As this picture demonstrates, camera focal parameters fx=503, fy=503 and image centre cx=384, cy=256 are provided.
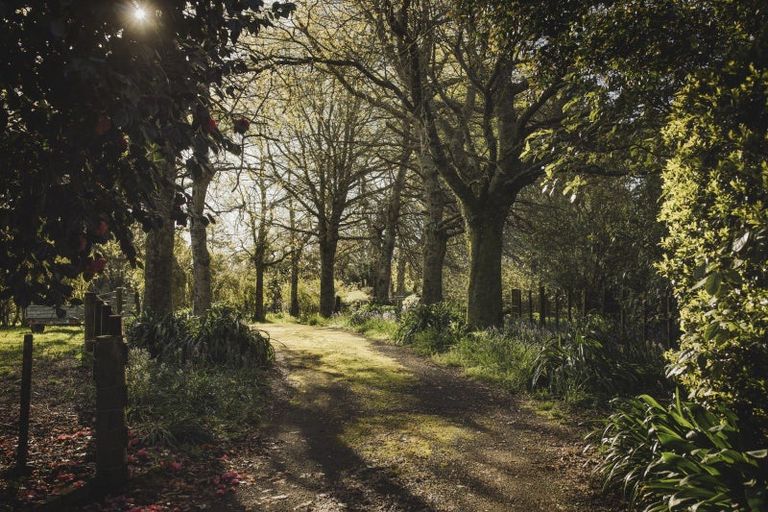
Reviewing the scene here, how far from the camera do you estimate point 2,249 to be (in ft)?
12.1

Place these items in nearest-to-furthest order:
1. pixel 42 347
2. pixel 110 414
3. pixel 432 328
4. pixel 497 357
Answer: pixel 110 414 → pixel 497 357 → pixel 42 347 → pixel 432 328

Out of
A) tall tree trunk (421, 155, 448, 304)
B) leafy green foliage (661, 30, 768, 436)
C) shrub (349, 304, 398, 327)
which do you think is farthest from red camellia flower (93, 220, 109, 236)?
shrub (349, 304, 398, 327)

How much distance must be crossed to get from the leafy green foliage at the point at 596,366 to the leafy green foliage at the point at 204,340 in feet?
15.7

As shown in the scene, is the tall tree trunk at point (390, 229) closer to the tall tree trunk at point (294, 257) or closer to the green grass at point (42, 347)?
the tall tree trunk at point (294, 257)

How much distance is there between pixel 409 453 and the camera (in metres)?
4.89

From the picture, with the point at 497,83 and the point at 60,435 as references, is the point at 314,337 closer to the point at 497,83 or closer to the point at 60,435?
the point at 497,83

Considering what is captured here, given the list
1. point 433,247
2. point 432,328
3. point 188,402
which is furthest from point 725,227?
point 433,247

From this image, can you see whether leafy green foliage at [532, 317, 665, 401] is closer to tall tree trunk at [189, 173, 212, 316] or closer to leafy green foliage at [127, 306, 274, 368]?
leafy green foliage at [127, 306, 274, 368]

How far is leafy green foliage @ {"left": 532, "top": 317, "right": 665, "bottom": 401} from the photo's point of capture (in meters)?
6.31

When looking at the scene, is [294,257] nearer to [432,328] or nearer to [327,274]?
[327,274]

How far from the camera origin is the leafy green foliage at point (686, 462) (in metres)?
2.88

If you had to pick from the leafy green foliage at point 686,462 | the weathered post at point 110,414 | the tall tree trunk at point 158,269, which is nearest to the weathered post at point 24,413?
the weathered post at point 110,414

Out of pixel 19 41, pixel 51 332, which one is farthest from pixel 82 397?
pixel 51 332

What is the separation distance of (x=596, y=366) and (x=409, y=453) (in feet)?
10.0
